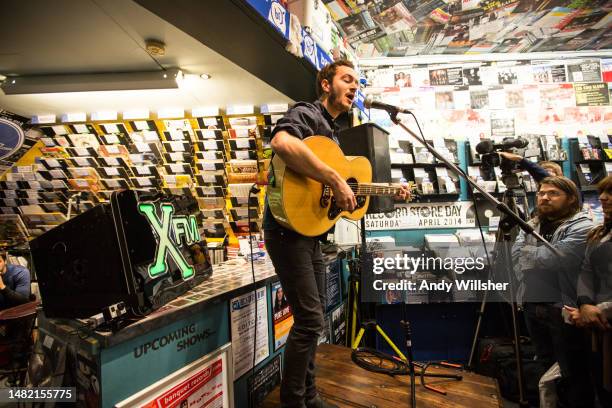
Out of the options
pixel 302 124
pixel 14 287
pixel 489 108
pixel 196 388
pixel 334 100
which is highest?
pixel 489 108

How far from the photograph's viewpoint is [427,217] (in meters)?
3.33

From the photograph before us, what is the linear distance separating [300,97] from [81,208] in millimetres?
2868

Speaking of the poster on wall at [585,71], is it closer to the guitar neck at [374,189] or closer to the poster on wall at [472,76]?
the poster on wall at [472,76]

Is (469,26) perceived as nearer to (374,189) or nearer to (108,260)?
(374,189)

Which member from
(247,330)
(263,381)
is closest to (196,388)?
(247,330)

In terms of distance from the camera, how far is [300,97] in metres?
2.88

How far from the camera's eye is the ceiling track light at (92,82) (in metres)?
2.44

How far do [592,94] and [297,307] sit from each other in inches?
177

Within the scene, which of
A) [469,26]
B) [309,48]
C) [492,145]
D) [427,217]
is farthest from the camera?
[427,217]

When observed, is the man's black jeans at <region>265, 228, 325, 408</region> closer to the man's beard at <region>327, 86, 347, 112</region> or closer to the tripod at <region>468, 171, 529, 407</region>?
the man's beard at <region>327, 86, 347, 112</region>

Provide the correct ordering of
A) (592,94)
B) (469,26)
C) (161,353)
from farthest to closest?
1. (592,94)
2. (469,26)
3. (161,353)

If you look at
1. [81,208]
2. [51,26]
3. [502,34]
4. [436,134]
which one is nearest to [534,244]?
[436,134]

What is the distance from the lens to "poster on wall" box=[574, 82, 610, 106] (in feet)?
11.3

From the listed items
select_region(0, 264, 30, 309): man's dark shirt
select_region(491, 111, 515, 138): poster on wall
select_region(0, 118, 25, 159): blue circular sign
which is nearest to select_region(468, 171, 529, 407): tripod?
select_region(491, 111, 515, 138): poster on wall
